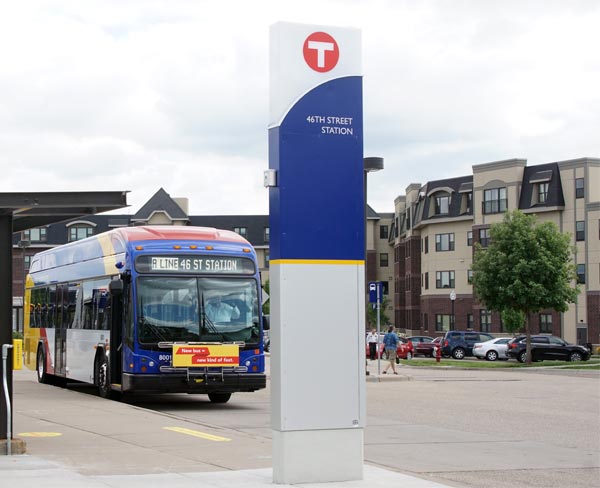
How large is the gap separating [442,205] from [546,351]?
108 ft

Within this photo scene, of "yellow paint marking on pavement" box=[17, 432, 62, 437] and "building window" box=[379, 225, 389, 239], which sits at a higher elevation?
"building window" box=[379, 225, 389, 239]

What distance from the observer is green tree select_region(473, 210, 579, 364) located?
46031 mm

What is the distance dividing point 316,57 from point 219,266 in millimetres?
10536

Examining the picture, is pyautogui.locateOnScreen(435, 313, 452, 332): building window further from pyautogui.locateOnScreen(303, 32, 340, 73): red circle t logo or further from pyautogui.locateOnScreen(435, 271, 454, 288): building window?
pyautogui.locateOnScreen(303, 32, 340, 73): red circle t logo

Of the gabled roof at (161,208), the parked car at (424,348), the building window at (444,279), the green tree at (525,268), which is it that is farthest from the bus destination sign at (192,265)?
the gabled roof at (161,208)

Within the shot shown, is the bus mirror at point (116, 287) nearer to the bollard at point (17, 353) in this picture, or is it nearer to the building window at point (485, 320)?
the bollard at point (17, 353)

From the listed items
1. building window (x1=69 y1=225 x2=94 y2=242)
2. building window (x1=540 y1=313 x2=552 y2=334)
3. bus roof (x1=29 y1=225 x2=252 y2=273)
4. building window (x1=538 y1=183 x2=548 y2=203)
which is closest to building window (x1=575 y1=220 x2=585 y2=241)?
building window (x1=538 y1=183 x2=548 y2=203)

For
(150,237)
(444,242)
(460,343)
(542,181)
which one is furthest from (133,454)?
(444,242)

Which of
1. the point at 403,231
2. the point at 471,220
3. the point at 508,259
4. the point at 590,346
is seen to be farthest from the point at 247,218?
the point at 508,259

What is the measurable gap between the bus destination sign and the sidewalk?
8.94ft

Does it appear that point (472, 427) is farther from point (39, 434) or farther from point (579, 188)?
point (579, 188)

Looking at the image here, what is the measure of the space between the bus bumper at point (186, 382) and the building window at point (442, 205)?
6393 centimetres

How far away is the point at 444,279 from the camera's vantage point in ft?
268

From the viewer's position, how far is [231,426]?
17.0m
